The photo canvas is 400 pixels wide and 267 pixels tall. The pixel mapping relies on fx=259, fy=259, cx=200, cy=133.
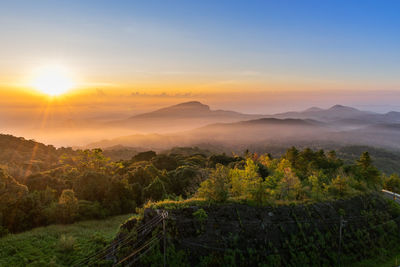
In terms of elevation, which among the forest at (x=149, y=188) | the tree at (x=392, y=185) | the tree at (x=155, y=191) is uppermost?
the forest at (x=149, y=188)

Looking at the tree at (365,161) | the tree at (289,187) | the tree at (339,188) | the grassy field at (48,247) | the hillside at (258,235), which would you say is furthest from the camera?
the tree at (365,161)

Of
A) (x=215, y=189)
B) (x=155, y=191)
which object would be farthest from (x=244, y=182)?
(x=155, y=191)

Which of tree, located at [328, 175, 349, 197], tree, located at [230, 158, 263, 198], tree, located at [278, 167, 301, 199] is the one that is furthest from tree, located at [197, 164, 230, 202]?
tree, located at [328, 175, 349, 197]

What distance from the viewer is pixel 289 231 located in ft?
54.1

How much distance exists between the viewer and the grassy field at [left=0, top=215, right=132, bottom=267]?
1446 cm

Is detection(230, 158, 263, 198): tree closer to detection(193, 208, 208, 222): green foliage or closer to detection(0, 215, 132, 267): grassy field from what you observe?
detection(193, 208, 208, 222): green foliage

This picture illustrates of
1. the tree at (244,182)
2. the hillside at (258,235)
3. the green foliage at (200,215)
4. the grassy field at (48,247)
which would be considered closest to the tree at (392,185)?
the hillside at (258,235)

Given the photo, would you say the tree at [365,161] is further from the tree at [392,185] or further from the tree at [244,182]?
the tree at [244,182]

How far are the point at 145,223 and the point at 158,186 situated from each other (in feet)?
54.4

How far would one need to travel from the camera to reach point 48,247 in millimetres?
15984

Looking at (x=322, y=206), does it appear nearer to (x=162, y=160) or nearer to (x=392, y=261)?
(x=392, y=261)

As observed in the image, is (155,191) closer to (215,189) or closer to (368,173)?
(215,189)

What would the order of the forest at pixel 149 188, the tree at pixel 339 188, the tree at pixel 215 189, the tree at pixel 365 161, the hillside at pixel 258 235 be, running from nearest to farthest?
the hillside at pixel 258 235 < the tree at pixel 215 189 < the forest at pixel 149 188 < the tree at pixel 339 188 < the tree at pixel 365 161

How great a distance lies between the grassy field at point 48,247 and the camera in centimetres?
1446
